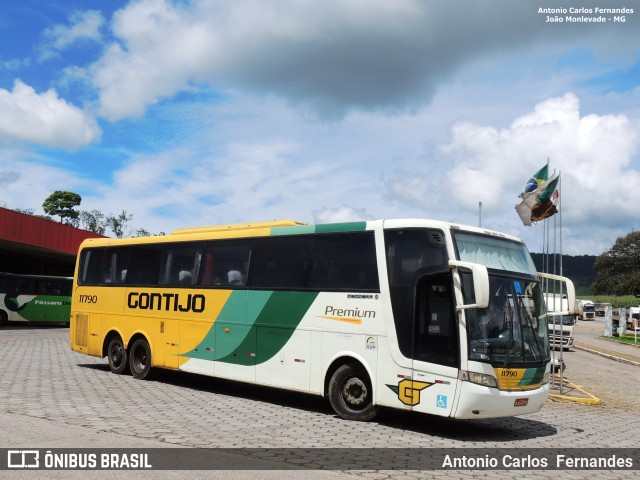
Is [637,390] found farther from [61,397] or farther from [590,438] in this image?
[61,397]

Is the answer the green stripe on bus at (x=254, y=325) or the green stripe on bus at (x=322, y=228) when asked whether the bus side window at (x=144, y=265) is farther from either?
the green stripe on bus at (x=322, y=228)

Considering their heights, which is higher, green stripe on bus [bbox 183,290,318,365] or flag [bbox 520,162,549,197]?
flag [bbox 520,162,549,197]

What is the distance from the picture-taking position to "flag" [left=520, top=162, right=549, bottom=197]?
18.1 meters

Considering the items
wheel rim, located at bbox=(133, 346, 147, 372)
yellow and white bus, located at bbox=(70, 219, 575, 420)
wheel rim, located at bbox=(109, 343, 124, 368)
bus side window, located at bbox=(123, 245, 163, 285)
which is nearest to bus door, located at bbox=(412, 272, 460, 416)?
yellow and white bus, located at bbox=(70, 219, 575, 420)

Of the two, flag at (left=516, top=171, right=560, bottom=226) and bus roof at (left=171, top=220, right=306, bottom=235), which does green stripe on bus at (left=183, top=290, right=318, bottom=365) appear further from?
flag at (left=516, top=171, right=560, bottom=226)

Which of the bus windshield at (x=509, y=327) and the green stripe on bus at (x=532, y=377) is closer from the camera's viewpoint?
the bus windshield at (x=509, y=327)

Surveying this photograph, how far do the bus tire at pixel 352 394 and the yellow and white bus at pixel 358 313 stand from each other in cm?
2

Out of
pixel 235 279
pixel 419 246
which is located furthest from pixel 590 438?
pixel 235 279

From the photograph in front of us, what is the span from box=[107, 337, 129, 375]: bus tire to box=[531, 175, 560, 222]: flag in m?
11.3

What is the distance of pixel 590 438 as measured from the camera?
1057 cm

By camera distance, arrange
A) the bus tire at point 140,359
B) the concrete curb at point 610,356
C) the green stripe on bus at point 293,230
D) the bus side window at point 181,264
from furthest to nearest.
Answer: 1. the concrete curb at point 610,356
2. the bus tire at point 140,359
3. the bus side window at point 181,264
4. the green stripe on bus at point 293,230

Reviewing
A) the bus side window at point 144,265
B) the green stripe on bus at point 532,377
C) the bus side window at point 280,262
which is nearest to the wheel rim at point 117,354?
the bus side window at point 144,265

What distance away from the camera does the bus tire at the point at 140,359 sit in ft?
51.7

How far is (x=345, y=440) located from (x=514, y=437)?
2.87 metres
